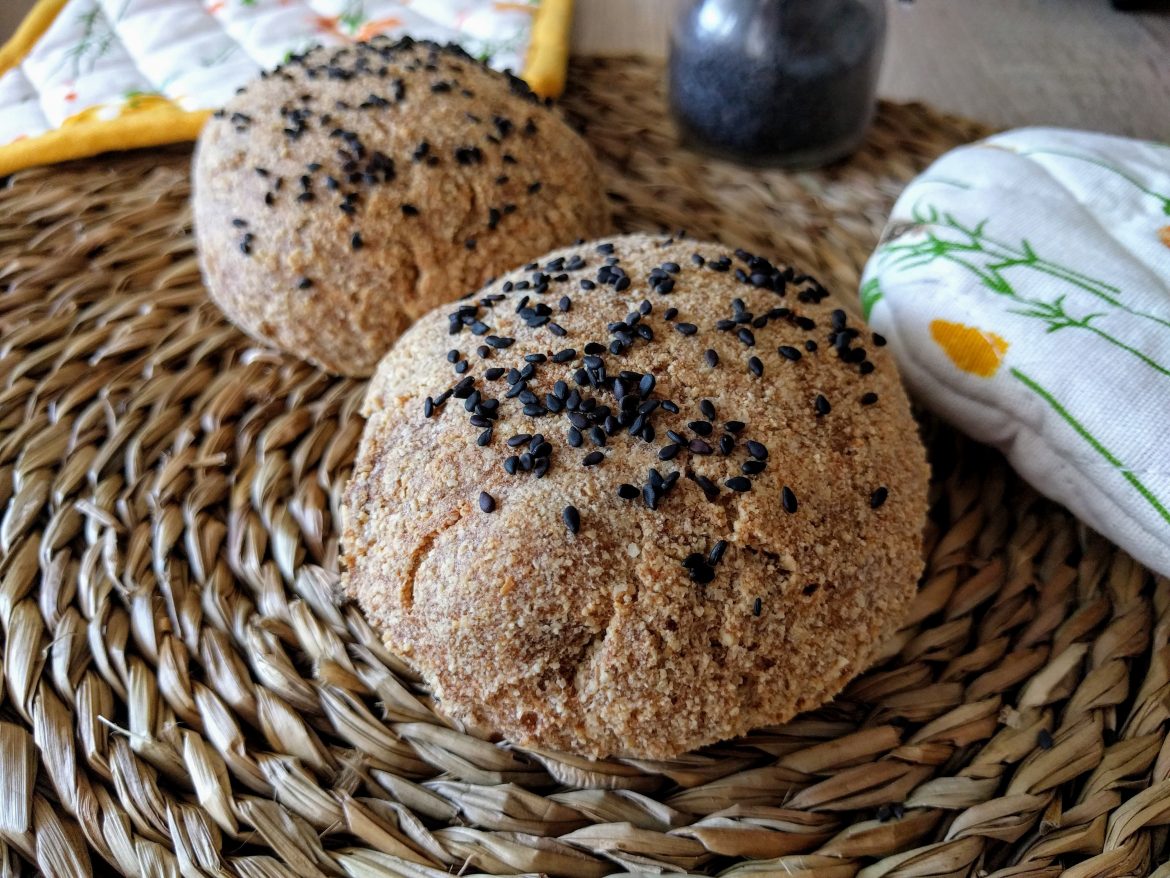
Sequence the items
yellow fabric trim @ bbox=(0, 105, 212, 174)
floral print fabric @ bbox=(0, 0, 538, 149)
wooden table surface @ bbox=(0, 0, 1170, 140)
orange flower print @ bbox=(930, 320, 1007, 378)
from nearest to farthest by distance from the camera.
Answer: orange flower print @ bbox=(930, 320, 1007, 378), yellow fabric trim @ bbox=(0, 105, 212, 174), floral print fabric @ bbox=(0, 0, 538, 149), wooden table surface @ bbox=(0, 0, 1170, 140)

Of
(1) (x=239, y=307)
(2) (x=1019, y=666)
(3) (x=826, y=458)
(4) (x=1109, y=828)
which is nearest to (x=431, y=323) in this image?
(1) (x=239, y=307)

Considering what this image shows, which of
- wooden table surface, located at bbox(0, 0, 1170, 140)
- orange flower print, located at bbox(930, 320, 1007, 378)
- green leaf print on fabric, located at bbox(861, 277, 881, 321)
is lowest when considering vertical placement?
wooden table surface, located at bbox(0, 0, 1170, 140)

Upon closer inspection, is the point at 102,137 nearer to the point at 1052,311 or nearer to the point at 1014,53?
the point at 1052,311

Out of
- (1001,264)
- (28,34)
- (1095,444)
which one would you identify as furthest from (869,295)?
(28,34)

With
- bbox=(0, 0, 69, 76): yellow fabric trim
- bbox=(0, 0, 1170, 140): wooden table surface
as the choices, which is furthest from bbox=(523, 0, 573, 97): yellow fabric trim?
bbox=(0, 0, 69, 76): yellow fabric trim

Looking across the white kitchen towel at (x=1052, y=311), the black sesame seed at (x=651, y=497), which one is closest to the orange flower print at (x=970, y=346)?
the white kitchen towel at (x=1052, y=311)

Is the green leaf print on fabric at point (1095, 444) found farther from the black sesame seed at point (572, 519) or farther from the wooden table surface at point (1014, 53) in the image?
the wooden table surface at point (1014, 53)

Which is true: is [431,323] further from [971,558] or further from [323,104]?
[971,558]

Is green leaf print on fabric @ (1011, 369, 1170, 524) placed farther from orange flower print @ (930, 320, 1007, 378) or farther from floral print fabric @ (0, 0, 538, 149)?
floral print fabric @ (0, 0, 538, 149)
